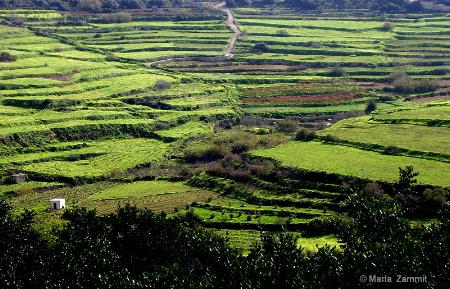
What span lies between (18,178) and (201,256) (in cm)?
3004

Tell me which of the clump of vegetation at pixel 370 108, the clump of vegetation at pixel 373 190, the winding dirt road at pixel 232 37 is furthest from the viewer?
the winding dirt road at pixel 232 37

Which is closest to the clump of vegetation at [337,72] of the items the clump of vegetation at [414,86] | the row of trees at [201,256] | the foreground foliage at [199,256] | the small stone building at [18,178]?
the clump of vegetation at [414,86]

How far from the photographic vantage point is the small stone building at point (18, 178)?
67.8 meters

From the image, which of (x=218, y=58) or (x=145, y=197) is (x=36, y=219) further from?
(x=218, y=58)

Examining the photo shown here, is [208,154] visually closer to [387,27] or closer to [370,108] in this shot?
[370,108]

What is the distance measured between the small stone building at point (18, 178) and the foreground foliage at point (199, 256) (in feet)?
51.9

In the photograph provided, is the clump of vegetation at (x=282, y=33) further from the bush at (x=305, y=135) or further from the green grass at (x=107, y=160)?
the bush at (x=305, y=135)

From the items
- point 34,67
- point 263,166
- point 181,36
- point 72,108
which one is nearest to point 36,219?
point 263,166

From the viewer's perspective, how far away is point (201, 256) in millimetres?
43781

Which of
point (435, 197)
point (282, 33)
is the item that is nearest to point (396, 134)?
point (435, 197)

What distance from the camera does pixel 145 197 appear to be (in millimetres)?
63625

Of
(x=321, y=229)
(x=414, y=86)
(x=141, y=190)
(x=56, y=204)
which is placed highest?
(x=414, y=86)

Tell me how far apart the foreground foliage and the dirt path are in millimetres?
72538

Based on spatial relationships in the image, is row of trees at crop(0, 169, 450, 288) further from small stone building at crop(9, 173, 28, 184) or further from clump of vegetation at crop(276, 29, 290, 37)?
clump of vegetation at crop(276, 29, 290, 37)
